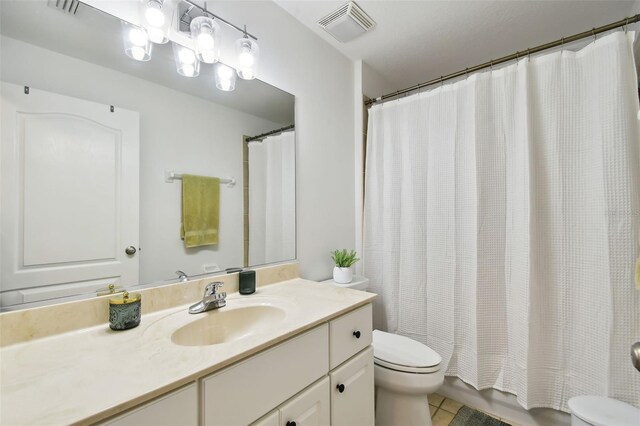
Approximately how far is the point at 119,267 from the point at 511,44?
2623mm

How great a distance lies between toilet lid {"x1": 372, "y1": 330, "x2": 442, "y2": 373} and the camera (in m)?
1.30

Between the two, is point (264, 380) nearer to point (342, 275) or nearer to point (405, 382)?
point (405, 382)

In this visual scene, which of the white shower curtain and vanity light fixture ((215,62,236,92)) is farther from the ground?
vanity light fixture ((215,62,236,92))

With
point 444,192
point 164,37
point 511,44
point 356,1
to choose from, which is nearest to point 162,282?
point 164,37

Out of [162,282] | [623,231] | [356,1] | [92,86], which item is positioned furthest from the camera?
[356,1]

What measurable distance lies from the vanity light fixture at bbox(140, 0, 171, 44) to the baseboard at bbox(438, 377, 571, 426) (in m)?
2.34

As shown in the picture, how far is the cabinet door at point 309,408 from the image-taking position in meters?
0.82

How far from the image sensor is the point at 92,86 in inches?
36.5

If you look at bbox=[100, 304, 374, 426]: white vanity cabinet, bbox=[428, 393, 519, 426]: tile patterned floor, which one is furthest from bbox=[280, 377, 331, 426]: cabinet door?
bbox=[428, 393, 519, 426]: tile patterned floor

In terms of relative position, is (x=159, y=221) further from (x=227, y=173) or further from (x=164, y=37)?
(x=164, y=37)

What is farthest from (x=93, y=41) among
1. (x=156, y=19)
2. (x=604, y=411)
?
(x=604, y=411)

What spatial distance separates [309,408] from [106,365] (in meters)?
0.60

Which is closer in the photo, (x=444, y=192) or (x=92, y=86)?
(x=92, y=86)

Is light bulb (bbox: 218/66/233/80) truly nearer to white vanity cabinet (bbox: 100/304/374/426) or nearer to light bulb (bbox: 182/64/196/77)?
light bulb (bbox: 182/64/196/77)
